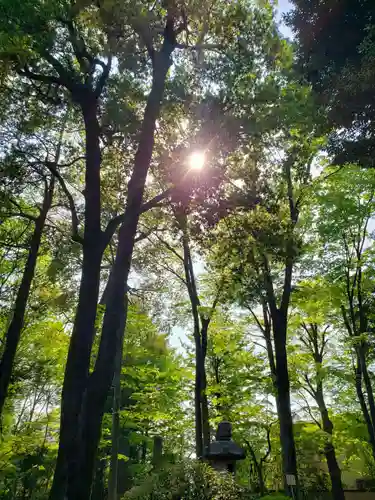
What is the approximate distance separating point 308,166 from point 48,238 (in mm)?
9423

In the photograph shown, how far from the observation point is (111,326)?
19.3 ft

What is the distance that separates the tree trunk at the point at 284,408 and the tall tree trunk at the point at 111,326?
6.75 metres

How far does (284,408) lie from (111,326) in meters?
7.11

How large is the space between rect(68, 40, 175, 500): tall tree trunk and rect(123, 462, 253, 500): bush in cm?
250

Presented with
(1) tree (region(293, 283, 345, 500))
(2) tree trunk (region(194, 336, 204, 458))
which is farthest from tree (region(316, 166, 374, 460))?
(2) tree trunk (region(194, 336, 204, 458))

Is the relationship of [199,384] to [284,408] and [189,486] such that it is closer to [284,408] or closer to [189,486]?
[284,408]

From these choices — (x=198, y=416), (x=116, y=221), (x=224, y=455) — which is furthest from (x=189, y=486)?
(x=198, y=416)

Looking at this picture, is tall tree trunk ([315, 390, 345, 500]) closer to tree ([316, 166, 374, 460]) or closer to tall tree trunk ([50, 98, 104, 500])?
tree ([316, 166, 374, 460])

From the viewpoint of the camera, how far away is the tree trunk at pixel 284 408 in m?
10.3

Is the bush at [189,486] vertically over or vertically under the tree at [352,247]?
under

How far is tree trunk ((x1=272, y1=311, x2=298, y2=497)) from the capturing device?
1027cm

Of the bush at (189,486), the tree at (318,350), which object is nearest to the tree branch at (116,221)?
the bush at (189,486)

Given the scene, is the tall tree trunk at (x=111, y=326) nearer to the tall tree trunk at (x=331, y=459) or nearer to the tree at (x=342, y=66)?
the tree at (x=342, y=66)

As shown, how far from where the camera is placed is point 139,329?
14750 millimetres
